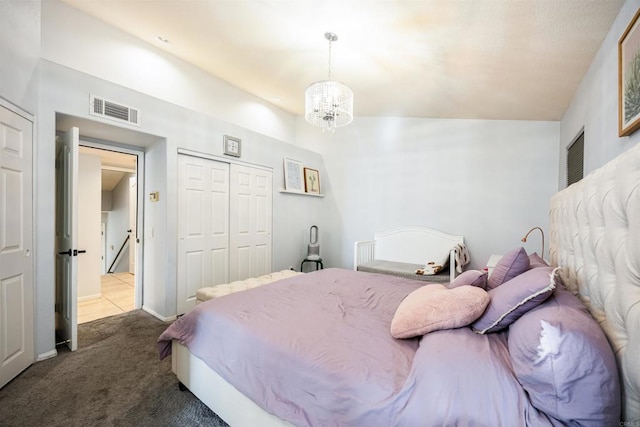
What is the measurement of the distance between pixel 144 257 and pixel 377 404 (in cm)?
332

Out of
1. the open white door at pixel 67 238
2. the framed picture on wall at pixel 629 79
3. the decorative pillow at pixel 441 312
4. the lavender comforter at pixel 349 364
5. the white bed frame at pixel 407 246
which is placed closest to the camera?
the lavender comforter at pixel 349 364

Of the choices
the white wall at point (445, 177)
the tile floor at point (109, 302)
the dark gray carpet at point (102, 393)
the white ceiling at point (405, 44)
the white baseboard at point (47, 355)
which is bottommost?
the tile floor at point (109, 302)

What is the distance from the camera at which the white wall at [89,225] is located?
3.69 metres

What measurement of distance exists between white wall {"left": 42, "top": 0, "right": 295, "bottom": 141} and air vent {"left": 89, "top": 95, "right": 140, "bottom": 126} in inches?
2.7

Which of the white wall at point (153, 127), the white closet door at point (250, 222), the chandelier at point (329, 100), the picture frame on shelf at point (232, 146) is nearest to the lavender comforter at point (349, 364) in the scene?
the white wall at point (153, 127)

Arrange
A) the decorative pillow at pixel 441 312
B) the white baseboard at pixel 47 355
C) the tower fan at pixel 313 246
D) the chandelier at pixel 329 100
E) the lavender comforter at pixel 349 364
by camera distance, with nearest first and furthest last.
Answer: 1. the lavender comforter at pixel 349 364
2. the decorative pillow at pixel 441 312
3. the white baseboard at pixel 47 355
4. the chandelier at pixel 329 100
5. the tower fan at pixel 313 246

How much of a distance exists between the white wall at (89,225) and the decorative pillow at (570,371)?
4775 millimetres

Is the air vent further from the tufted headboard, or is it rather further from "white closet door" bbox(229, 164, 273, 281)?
the tufted headboard

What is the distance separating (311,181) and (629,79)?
3.81 m

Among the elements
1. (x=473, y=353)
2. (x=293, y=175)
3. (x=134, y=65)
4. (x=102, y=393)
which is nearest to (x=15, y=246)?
(x=102, y=393)

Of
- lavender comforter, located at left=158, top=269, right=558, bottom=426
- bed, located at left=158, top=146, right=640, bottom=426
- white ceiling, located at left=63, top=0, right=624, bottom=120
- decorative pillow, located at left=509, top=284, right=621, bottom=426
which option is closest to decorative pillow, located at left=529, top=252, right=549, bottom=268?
bed, located at left=158, top=146, right=640, bottom=426

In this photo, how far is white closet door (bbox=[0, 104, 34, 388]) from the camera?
5.91 ft

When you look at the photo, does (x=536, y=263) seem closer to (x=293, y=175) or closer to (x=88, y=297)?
(x=293, y=175)

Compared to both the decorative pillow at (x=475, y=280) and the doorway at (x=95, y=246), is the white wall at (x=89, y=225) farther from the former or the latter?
the decorative pillow at (x=475, y=280)
